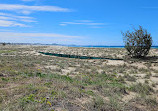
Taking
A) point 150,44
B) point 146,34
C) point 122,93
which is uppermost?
point 146,34

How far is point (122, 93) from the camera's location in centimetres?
720

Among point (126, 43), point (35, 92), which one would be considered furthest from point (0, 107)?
point (126, 43)

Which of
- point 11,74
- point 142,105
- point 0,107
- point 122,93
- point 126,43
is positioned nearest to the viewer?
point 0,107

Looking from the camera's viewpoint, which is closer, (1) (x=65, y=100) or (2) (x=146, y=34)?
(1) (x=65, y=100)

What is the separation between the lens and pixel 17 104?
456cm

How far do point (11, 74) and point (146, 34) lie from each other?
22.8 meters

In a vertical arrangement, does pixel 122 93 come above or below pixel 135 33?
below

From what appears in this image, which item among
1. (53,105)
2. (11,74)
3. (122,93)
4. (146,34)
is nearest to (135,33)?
(146,34)

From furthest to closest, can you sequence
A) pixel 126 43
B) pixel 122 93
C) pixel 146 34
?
1. pixel 126 43
2. pixel 146 34
3. pixel 122 93

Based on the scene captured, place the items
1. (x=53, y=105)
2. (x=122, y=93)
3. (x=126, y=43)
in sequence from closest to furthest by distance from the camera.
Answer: (x=53, y=105)
(x=122, y=93)
(x=126, y=43)

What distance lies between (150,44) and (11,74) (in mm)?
23078

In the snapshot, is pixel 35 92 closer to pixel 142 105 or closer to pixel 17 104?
pixel 17 104

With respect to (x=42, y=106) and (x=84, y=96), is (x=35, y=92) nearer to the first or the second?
(x=42, y=106)

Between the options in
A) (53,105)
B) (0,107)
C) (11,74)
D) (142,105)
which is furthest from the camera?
(11,74)
